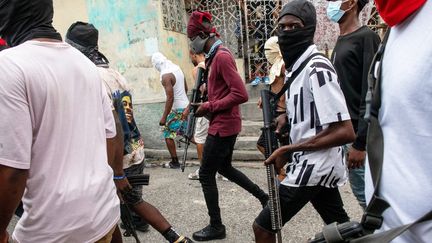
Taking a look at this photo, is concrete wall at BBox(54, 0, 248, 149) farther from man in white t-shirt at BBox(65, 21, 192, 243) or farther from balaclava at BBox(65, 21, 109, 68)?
balaclava at BBox(65, 21, 109, 68)

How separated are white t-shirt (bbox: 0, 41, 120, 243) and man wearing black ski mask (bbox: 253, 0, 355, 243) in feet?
3.20

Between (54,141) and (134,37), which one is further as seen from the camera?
(134,37)

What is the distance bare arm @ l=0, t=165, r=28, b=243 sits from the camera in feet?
4.43

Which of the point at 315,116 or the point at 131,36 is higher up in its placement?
the point at 131,36

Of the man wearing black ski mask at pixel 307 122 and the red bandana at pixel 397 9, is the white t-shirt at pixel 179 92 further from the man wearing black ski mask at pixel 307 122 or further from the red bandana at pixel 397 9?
the red bandana at pixel 397 9

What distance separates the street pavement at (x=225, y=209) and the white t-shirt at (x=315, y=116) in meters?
1.35

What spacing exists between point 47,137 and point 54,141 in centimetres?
3

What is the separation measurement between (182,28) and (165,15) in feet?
2.59

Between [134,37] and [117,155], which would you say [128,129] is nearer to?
[117,155]

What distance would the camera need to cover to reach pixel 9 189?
1.36m

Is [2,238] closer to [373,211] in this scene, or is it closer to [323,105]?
[373,211]

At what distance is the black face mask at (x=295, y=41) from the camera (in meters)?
2.09

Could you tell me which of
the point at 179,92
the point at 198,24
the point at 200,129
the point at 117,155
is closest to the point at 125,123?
the point at 117,155

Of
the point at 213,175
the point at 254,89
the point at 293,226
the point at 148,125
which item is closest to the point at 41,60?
the point at 213,175
